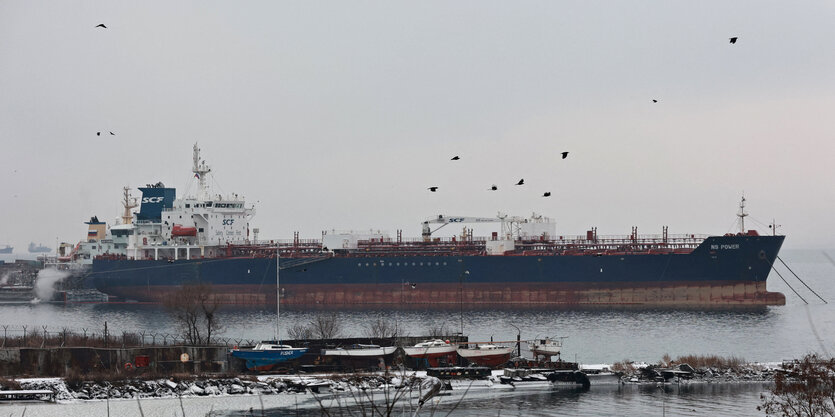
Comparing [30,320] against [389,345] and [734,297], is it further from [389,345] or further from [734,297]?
[734,297]

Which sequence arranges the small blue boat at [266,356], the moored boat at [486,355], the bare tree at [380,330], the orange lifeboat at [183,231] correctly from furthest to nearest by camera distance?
Answer: the orange lifeboat at [183,231] < the bare tree at [380,330] < the moored boat at [486,355] < the small blue boat at [266,356]

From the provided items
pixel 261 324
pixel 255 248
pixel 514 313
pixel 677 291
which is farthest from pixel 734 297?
pixel 255 248

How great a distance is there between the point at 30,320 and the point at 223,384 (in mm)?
33901

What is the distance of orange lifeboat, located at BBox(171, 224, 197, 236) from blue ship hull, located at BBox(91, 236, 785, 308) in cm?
336

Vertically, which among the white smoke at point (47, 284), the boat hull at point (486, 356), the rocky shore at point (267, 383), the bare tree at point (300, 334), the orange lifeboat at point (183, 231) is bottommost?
the rocky shore at point (267, 383)

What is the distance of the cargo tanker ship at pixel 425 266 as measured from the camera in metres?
59.8

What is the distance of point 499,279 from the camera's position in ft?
205

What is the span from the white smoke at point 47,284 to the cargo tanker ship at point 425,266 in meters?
4.22

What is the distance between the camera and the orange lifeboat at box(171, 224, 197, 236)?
72.8 m

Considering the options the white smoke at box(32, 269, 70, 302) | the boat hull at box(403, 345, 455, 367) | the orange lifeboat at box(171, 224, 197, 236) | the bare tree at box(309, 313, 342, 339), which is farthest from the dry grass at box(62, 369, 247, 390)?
the white smoke at box(32, 269, 70, 302)

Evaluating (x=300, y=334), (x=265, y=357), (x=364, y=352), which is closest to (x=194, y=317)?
(x=265, y=357)

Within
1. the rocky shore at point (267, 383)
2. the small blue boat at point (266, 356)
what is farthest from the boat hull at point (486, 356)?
the small blue boat at point (266, 356)

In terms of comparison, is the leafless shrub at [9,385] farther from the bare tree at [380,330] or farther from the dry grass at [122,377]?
the bare tree at [380,330]

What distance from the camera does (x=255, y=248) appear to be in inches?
2844
